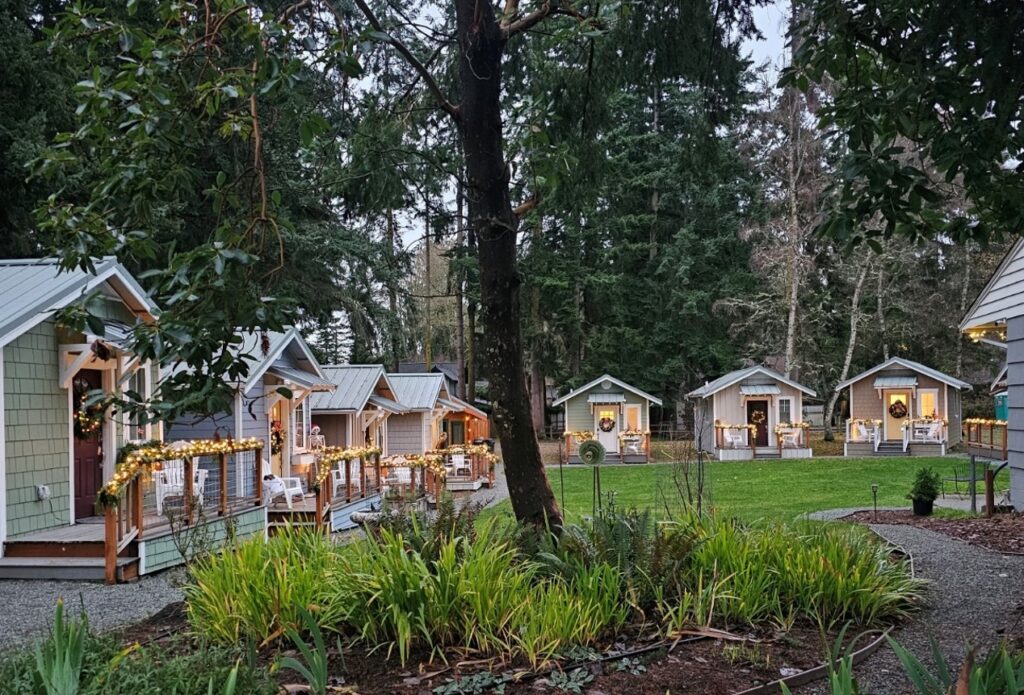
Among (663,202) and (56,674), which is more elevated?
(663,202)

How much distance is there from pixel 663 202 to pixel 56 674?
39777 mm

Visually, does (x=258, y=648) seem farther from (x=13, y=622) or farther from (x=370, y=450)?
(x=370, y=450)

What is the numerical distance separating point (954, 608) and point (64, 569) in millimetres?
8598

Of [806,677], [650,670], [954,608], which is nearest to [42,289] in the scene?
[650,670]

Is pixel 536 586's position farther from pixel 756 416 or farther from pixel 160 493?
pixel 756 416

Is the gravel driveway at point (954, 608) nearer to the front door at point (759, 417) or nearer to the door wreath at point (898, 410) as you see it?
the front door at point (759, 417)

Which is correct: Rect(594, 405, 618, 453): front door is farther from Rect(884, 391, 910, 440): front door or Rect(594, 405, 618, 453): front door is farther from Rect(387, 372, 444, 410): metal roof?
Rect(884, 391, 910, 440): front door

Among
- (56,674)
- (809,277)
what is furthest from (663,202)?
(56,674)

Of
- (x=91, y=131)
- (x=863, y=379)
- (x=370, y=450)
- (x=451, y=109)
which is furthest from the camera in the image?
(x=863, y=379)

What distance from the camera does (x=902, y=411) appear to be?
98.7 feet

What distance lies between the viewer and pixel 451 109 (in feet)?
19.1

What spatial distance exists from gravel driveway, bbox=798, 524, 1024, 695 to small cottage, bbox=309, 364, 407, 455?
15.2 m

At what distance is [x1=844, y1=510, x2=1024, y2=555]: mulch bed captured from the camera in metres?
7.64

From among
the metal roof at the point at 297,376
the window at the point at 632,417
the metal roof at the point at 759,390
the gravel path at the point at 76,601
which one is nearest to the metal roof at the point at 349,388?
the metal roof at the point at 297,376
